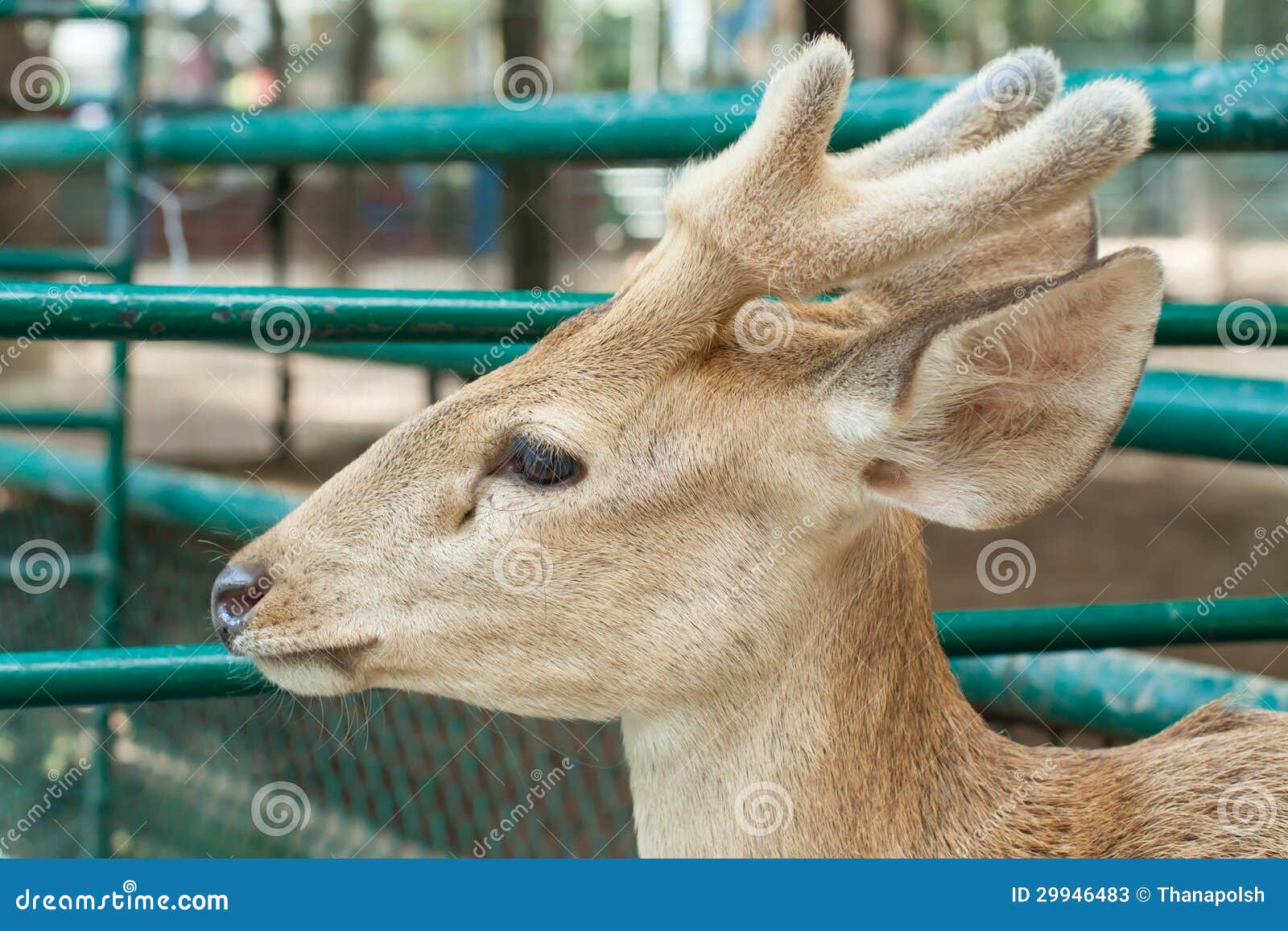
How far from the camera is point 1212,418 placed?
2.62 metres

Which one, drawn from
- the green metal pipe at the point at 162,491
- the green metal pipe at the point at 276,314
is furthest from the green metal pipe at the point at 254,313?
the green metal pipe at the point at 162,491

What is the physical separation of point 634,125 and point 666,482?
114cm

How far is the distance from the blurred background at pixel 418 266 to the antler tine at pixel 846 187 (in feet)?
3.04

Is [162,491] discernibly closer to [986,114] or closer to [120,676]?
[120,676]

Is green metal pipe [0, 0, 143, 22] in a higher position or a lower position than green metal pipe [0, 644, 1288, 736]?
higher

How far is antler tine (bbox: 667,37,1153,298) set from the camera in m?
1.71

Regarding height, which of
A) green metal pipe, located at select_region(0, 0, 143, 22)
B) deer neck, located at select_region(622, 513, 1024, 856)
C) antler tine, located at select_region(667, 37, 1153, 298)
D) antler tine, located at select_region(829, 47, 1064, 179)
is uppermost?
green metal pipe, located at select_region(0, 0, 143, 22)

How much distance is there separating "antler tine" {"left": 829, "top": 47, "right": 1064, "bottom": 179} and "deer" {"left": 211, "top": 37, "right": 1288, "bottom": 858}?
298 millimetres

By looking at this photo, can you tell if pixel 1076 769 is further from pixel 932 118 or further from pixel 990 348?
pixel 932 118

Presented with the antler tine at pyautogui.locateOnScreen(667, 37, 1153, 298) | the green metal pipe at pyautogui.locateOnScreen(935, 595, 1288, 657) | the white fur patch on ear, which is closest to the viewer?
the antler tine at pyautogui.locateOnScreen(667, 37, 1153, 298)

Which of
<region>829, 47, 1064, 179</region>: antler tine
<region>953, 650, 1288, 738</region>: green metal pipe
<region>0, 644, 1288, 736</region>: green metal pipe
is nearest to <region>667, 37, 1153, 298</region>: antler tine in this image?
<region>829, 47, 1064, 179</region>: antler tine

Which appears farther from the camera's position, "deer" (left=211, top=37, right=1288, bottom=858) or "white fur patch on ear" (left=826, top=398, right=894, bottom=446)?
"deer" (left=211, top=37, right=1288, bottom=858)

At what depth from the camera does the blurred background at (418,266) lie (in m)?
4.48

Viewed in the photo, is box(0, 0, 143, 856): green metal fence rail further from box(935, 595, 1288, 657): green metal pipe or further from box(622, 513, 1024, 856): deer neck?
box(935, 595, 1288, 657): green metal pipe
